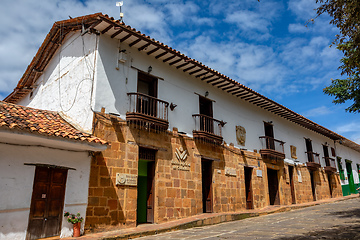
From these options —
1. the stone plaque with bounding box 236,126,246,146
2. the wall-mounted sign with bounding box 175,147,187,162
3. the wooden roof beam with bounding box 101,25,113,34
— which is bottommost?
the wall-mounted sign with bounding box 175,147,187,162

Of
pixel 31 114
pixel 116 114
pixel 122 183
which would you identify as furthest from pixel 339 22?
pixel 31 114

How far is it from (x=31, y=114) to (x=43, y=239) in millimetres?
2999

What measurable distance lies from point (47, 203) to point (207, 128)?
6.11m

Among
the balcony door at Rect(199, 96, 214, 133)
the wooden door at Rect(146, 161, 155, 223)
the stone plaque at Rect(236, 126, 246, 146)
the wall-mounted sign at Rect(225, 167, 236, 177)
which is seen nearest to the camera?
the wooden door at Rect(146, 161, 155, 223)

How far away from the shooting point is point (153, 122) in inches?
337

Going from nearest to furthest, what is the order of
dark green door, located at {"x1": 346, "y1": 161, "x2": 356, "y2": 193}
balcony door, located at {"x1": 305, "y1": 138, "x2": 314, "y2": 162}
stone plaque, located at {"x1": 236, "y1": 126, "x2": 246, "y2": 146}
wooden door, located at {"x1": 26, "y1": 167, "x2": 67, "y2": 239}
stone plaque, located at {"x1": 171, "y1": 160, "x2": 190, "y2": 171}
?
wooden door, located at {"x1": 26, "y1": 167, "x2": 67, "y2": 239} < stone plaque, located at {"x1": 171, "y1": 160, "x2": 190, "y2": 171} < stone plaque, located at {"x1": 236, "y1": 126, "x2": 246, "y2": 146} < balcony door, located at {"x1": 305, "y1": 138, "x2": 314, "y2": 162} < dark green door, located at {"x1": 346, "y1": 161, "x2": 356, "y2": 193}

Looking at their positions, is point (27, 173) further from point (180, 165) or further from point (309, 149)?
point (309, 149)

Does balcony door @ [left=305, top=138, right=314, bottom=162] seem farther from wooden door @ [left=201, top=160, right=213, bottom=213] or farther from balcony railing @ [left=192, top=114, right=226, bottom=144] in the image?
wooden door @ [left=201, top=160, right=213, bottom=213]

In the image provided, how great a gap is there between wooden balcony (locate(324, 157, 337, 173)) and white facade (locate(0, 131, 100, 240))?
1706 cm

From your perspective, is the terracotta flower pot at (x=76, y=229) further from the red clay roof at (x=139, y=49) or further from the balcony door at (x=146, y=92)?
the red clay roof at (x=139, y=49)

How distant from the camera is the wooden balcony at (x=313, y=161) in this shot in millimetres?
17294

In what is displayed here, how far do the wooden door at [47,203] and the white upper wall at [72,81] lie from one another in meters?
1.48

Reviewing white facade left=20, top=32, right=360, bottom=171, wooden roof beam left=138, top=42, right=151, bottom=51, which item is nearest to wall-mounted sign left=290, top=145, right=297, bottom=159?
white facade left=20, top=32, right=360, bottom=171

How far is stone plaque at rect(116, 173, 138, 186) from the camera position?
777 cm
